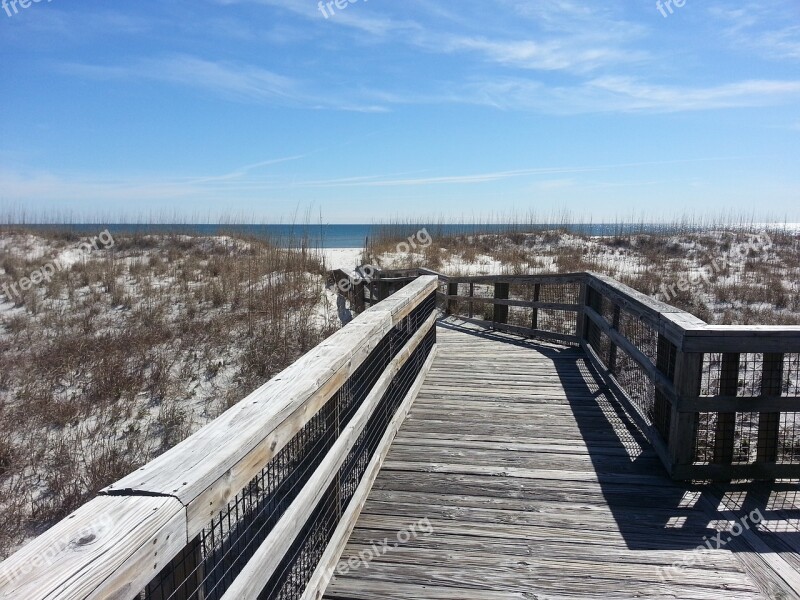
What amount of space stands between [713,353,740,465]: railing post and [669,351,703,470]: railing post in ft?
0.45

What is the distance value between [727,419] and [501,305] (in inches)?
226

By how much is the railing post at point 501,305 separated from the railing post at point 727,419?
5437 mm

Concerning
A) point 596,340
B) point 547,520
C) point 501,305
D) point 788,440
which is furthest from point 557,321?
point 547,520

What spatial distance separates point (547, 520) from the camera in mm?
2939

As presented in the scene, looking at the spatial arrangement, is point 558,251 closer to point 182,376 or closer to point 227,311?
point 227,311

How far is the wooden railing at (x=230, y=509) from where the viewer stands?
90cm

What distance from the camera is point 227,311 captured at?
967 cm

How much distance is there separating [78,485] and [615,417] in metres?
4.66

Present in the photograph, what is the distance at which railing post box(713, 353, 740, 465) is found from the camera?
327 centimetres

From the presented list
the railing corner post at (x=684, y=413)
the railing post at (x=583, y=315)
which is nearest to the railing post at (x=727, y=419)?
the railing corner post at (x=684, y=413)

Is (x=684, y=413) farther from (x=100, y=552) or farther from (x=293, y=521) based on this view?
(x=100, y=552)

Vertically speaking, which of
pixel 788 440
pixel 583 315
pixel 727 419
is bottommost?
pixel 788 440

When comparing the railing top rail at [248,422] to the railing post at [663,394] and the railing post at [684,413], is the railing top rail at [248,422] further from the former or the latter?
the railing post at [663,394]

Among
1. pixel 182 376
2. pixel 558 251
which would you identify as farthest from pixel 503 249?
pixel 182 376
